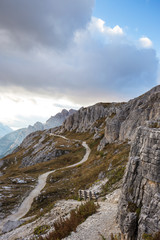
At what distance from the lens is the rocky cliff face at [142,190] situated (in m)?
9.48

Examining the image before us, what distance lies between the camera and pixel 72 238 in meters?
12.5

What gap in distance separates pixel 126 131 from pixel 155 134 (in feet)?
149

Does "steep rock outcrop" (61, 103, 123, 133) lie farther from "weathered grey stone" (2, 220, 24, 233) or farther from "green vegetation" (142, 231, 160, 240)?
"green vegetation" (142, 231, 160, 240)

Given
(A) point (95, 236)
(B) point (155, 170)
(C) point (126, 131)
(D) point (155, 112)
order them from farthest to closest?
(C) point (126, 131)
(D) point (155, 112)
(A) point (95, 236)
(B) point (155, 170)

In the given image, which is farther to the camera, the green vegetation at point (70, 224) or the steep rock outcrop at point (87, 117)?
the steep rock outcrop at point (87, 117)

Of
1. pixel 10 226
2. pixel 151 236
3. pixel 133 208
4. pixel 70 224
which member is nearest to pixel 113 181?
pixel 70 224

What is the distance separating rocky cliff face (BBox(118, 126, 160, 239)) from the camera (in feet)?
31.1

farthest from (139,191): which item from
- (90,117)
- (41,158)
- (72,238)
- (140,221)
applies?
(90,117)

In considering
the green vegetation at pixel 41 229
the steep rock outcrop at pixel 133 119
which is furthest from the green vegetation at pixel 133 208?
the steep rock outcrop at pixel 133 119

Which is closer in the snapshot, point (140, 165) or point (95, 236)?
point (140, 165)

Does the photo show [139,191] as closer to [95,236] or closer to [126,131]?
[95,236]

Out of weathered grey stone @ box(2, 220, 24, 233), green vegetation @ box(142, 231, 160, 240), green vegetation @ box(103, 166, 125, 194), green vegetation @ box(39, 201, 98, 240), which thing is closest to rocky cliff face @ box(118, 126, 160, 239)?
green vegetation @ box(142, 231, 160, 240)

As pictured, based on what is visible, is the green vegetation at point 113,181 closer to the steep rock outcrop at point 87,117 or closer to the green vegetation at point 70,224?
the green vegetation at point 70,224

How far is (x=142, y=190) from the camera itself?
419 inches
